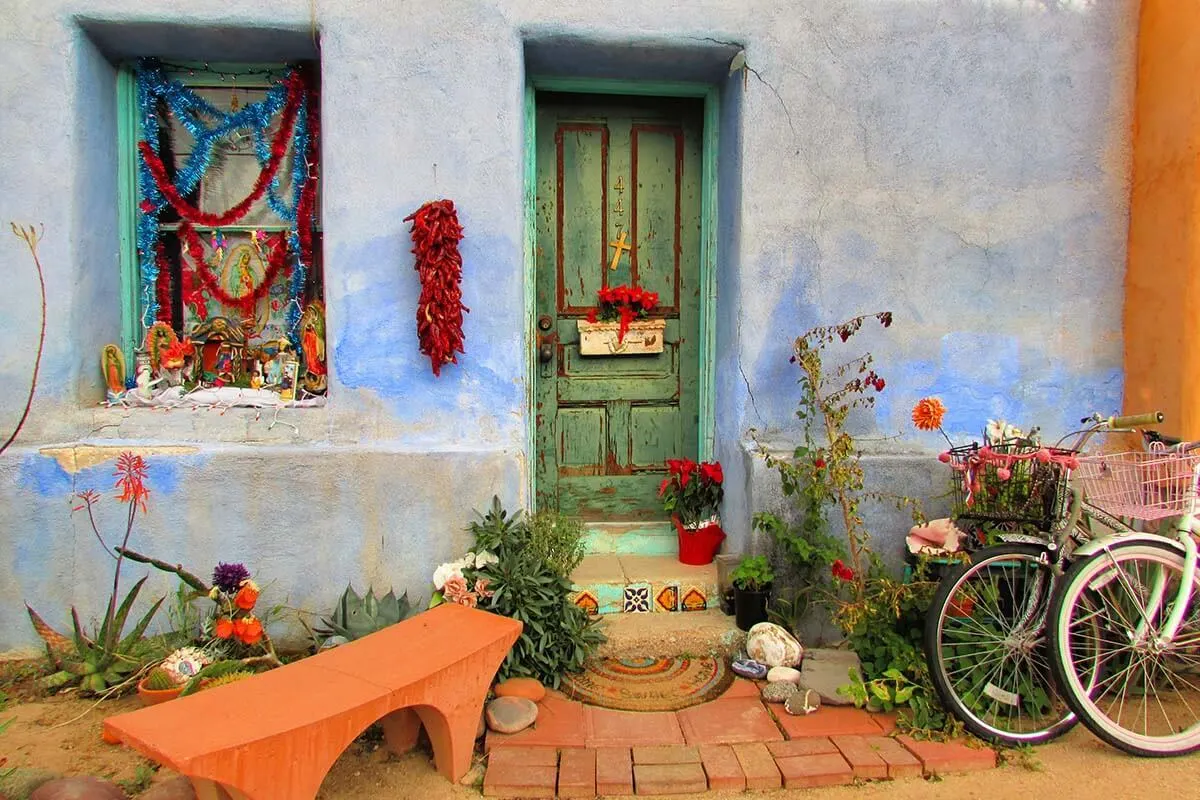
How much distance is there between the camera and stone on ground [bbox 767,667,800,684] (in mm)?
3475

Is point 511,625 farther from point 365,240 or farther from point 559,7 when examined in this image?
point 559,7

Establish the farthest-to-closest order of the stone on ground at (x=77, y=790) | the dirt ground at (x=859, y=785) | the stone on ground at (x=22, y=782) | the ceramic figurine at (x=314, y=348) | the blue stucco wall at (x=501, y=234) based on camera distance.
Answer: the ceramic figurine at (x=314, y=348) < the blue stucco wall at (x=501, y=234) < the dirt ground at (x=859, y=785) < the stone on ground at (x=22, y=782) < the stone on ground at (x=77, y=790)

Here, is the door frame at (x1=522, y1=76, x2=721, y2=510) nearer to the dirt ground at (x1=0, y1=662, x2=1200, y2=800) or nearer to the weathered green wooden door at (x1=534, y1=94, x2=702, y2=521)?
the weathered green wooden door at (x1=534, y1=94, x2=702, y2=521)

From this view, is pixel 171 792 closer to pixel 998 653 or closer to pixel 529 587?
pixel 529 587

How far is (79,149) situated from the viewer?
3.73 m

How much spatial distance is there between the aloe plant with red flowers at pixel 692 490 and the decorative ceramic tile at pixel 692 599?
0.38 metres

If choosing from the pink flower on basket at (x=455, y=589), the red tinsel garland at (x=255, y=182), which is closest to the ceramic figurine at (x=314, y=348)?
the red tinsel garland at (x=255, y=182)

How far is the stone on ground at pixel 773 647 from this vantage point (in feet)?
11.8

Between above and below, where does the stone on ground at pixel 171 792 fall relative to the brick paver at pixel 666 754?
above

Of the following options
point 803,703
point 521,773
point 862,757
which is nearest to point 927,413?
point 803,703

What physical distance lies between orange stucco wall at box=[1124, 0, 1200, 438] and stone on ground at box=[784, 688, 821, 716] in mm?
2261

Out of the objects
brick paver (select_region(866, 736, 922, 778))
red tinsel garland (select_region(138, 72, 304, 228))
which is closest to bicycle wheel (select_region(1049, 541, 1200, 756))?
brick paver (select_region(866, 736, 922, 778))

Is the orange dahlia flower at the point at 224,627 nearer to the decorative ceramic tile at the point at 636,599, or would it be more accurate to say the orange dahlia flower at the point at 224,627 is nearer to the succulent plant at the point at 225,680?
the succulent plant at the point at 225,680

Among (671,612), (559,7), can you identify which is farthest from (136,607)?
(559,7)
